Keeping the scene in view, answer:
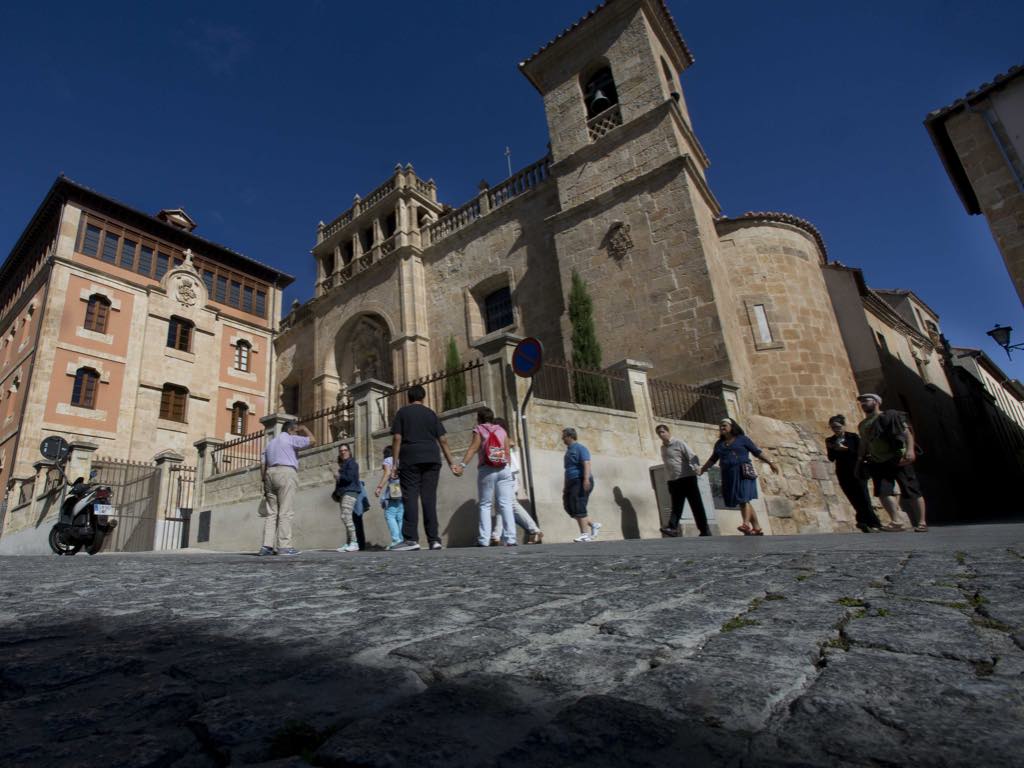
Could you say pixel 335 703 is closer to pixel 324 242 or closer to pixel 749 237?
pixel 749 237

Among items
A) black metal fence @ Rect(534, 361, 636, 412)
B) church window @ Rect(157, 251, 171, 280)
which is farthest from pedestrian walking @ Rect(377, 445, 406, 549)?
church window @ Rect(157, 251, 171, 280)

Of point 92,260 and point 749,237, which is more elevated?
point 92,260

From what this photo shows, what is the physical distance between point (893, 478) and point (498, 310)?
13.6m

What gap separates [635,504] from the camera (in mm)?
10297

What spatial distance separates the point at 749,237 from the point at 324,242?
1716cm

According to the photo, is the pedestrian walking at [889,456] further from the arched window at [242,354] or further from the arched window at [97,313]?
the arched window at [242,354]

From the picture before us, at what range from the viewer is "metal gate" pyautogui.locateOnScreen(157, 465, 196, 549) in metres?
15.0

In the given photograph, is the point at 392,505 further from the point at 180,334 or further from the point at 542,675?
the point at 180,334

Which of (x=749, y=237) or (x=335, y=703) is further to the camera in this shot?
(x=749, y=237)

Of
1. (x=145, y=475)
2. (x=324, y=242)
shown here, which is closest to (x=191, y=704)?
(x=145, y=475)

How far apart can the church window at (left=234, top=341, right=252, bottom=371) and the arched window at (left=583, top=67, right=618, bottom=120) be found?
18.9m

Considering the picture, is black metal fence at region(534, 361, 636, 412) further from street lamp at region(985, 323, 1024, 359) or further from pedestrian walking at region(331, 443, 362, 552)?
street lamp at region(985, 323, 1024, 359)

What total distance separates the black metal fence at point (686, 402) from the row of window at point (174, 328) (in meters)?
21.3

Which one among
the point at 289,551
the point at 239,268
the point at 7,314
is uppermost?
the point at 239,268
